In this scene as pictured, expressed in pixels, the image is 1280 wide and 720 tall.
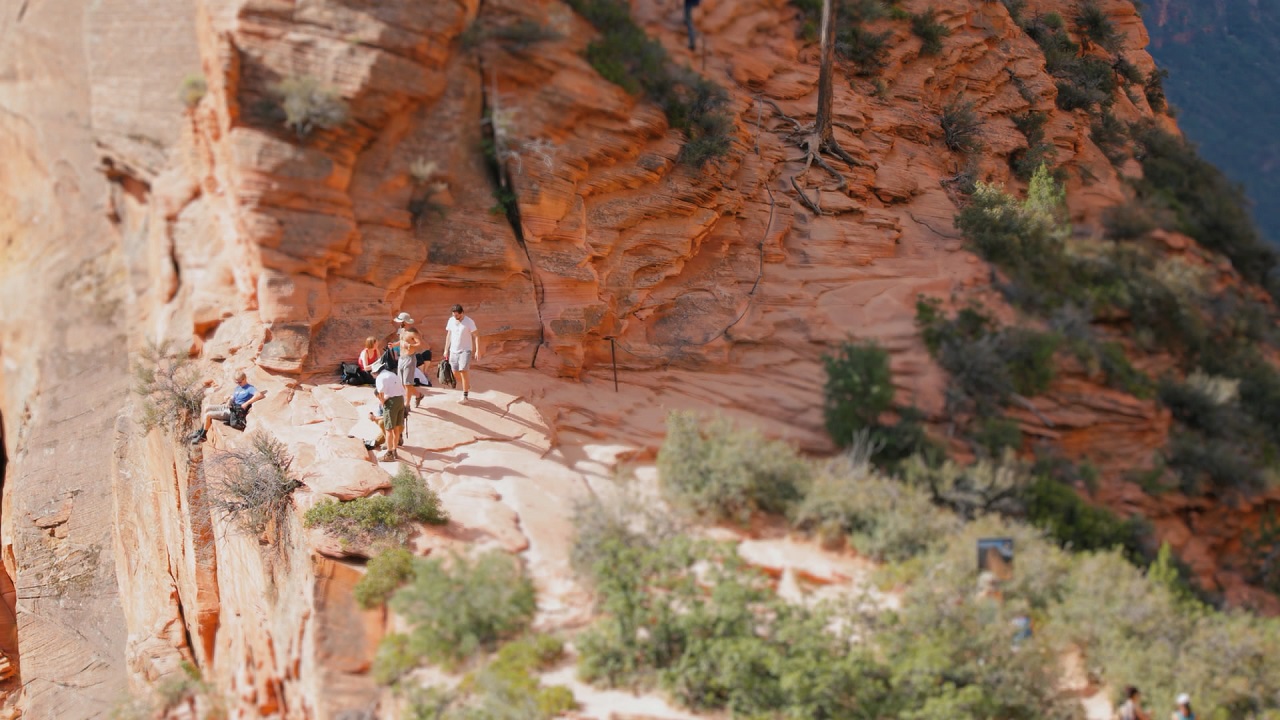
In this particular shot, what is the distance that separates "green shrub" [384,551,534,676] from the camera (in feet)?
25.4

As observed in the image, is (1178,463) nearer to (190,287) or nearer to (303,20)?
(303,20)

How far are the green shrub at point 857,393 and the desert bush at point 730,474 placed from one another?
0.61 m

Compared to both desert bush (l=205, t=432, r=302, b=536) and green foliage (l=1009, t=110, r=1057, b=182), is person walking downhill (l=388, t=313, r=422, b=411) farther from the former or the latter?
green foliage (l=1009, t=110, r=1057, b=182)

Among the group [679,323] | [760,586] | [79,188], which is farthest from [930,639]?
[79,188]

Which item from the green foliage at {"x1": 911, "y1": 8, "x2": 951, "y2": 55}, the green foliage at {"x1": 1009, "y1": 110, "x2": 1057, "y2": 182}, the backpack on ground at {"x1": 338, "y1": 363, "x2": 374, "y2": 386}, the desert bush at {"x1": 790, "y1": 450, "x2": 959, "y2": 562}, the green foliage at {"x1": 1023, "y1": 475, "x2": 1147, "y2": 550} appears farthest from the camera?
the green foliage at {"x1": 911, "y1": 8, "x2": 951, "y2": 55}

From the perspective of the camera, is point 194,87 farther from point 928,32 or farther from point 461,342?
point 928,32

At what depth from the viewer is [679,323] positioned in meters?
12.4

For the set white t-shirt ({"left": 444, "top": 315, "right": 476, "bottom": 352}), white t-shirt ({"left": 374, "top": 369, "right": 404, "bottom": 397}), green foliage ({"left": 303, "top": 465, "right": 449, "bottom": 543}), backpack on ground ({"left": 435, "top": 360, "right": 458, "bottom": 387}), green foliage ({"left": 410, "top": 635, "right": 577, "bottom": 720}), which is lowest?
green foliage ({"left": 410, "top": 635, "right": 577, "bottom": 720})

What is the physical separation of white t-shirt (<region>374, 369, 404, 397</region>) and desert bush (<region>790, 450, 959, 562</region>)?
13.1 ft

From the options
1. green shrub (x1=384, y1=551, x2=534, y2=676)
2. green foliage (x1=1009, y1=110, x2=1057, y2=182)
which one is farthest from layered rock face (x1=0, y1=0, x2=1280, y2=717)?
green foliage (x1=1009, y1=110, x2=1057, y2=182)

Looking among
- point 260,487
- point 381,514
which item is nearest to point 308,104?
point 260,487

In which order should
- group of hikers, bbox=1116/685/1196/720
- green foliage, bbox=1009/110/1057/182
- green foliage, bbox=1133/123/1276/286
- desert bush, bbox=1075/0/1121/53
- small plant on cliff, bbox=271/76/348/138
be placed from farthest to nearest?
desert bush, bbox=1075/0/1121/53 → green foliage, bbox=1009/110/1057/182 → green foliage, bbox=1133/123/1276/286 → small plant on cliff, bbox=271/76/348/138 → group of hikers, bbox=1116/685/1196/720

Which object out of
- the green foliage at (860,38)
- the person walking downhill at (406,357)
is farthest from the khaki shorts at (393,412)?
the green foliage at (860,38)

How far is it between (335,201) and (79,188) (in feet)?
23.0
